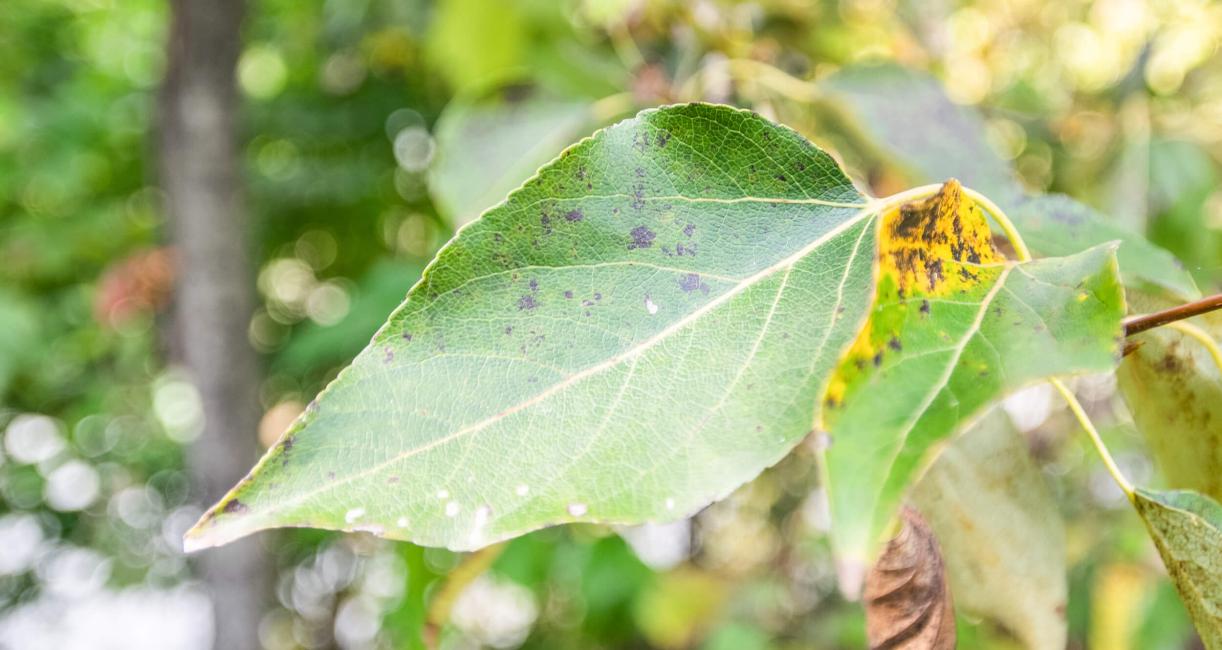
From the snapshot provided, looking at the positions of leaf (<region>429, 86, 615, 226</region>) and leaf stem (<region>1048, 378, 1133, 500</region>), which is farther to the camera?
leaf (<region>429, 86, 615, 226</region>)

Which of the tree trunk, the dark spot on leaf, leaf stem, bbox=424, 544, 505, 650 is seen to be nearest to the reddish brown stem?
the dark spot on leaf

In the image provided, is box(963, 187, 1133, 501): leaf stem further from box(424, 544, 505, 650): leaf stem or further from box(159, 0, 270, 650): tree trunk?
box(159, 0, 270, 650): tree trunk

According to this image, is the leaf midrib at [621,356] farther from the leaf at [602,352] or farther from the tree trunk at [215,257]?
the tree trunk at [215,257]

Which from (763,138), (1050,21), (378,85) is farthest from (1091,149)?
(378,85)

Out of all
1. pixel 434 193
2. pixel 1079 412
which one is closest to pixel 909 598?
pixel 1079 412

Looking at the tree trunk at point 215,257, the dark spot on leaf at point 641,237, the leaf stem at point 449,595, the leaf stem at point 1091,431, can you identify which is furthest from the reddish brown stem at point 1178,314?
the tree trunk at point 215,257

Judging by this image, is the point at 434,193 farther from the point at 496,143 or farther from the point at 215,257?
the point at 215,257
